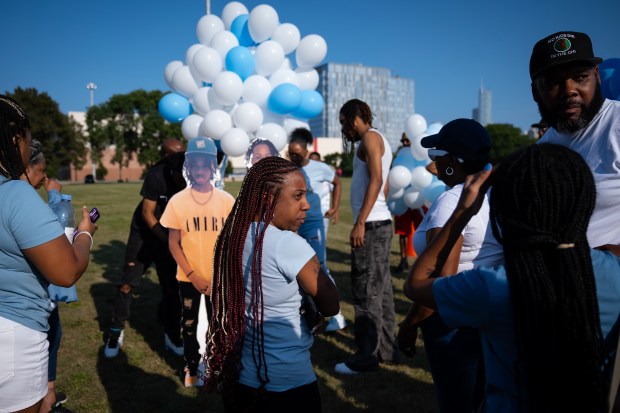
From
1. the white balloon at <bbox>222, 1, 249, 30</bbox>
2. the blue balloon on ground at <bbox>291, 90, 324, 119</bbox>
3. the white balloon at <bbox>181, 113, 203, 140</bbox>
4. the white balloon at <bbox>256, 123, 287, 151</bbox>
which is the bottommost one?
the white balloon at <bbox>256, 123, 287, 151</bbox>

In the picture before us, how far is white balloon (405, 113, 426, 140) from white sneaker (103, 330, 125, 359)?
17.3 feet

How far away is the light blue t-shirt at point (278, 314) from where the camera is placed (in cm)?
199

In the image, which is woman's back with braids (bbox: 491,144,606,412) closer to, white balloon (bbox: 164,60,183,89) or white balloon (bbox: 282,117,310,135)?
white balloon (bbox: 282,117,310,135)

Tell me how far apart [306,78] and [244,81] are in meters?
1.09

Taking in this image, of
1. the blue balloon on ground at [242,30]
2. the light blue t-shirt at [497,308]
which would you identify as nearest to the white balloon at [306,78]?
the blue balloon on ground at [242,30]

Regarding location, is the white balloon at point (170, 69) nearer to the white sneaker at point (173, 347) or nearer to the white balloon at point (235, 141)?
the white balloon at point (235, 141)

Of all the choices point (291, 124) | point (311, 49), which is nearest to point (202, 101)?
point (291, 124)

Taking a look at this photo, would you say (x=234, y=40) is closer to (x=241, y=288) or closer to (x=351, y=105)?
(x=351, y=105)

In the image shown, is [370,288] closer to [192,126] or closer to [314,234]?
[314,234]

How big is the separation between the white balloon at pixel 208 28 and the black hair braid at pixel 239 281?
586cm

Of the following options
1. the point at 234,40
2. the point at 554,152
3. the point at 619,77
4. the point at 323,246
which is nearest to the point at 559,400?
the point at 554,152

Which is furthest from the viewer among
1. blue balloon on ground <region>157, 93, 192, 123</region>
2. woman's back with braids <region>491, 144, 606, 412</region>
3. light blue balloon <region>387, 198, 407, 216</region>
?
light blue balloon <region>387, 198, 407, 216</region>

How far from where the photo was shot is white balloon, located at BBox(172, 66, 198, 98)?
22.8ft

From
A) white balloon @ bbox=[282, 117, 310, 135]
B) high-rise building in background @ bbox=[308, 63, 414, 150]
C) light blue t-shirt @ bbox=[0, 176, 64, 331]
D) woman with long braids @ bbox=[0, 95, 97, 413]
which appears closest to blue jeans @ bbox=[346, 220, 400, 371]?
woman with long braids @ bbox=[0, 95, 97, 413]
